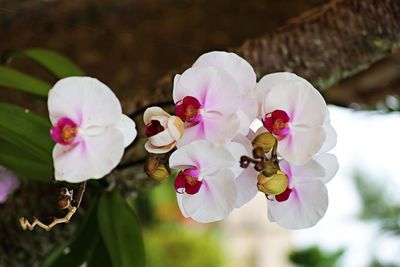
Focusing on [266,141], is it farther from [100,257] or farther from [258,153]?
[100,257]

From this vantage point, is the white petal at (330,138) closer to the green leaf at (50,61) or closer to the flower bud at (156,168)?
the flower bud at (156,168)

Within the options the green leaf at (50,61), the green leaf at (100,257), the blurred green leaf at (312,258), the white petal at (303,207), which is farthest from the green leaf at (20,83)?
the blurred green leaf at (312,258)

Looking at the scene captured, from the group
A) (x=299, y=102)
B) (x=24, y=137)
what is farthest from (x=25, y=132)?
(x=299, y=102)

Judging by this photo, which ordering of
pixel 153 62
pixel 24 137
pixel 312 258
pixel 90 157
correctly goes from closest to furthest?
pixel 90 157, pixel 24 137, pixel 312 258, pixel 153 62

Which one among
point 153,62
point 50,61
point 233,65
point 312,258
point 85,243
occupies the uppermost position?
point 233,65

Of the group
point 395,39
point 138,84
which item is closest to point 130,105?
point 395,39

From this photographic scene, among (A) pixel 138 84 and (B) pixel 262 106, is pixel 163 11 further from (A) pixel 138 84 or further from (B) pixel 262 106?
(B) pixel 262 106
